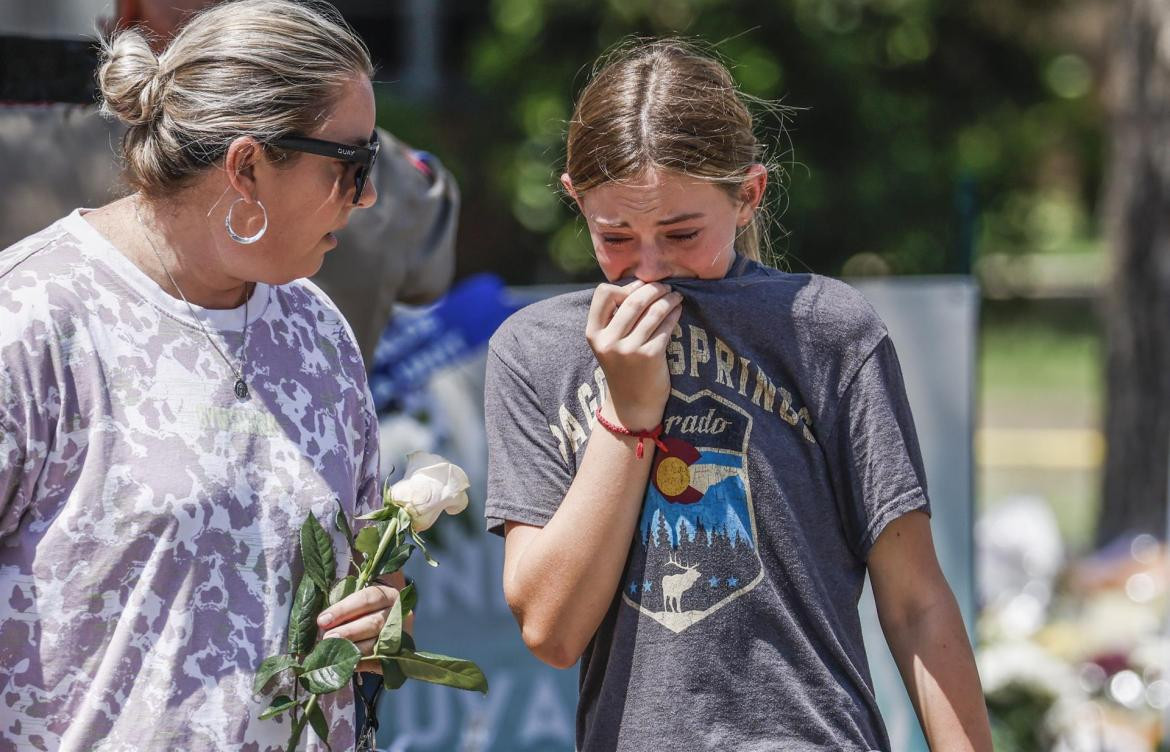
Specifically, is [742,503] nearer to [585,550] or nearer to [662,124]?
[585,550]

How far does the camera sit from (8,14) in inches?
116

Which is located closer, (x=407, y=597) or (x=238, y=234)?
(x=238, y=234)

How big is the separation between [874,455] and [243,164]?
3.02ft

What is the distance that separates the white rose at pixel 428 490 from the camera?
1946mm

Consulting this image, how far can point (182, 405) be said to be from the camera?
181cm

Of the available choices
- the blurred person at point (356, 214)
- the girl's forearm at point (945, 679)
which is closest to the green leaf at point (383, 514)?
the blurred person at point (356, 214)

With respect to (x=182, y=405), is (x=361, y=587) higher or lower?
lower

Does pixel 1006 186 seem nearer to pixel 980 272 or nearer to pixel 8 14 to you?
pixel 980 272

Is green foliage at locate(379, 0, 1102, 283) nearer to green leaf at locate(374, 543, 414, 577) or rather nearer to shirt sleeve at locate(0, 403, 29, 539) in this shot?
green leaf at locate(374, 543, 414, 577)

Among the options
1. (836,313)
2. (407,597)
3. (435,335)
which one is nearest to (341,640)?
(407,597)

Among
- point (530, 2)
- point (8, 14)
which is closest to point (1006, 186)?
point (530, 2)

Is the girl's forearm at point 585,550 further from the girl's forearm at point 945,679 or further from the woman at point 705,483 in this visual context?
the girl's forearm at point 945,679

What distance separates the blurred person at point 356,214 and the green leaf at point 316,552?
60 cm

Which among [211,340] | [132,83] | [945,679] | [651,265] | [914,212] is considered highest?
[914,212]
